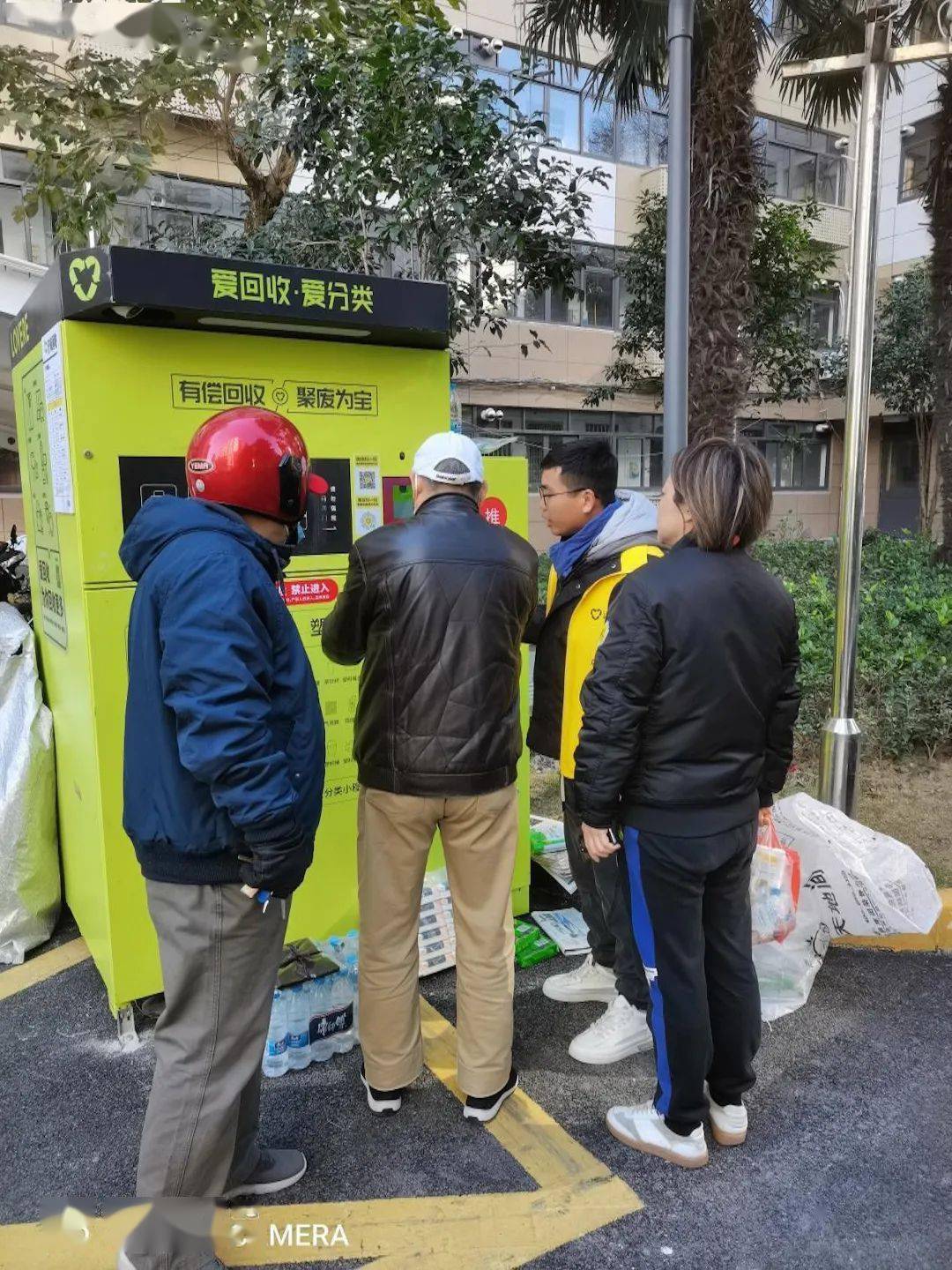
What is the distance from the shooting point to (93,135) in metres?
5.99

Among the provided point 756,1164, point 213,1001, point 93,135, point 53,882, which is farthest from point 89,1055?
point 93,135

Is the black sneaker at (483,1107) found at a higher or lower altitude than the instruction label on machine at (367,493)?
lower

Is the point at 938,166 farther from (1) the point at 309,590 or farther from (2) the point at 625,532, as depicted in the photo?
(1) the point at 309,590

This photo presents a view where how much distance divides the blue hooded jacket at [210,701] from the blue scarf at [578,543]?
1.04 m

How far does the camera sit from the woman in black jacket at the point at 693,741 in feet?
6.77

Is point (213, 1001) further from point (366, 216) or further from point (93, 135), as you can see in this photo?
point (366, 216)

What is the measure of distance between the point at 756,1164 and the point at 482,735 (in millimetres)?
1300

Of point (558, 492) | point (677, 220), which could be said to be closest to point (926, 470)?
point (677, 220)

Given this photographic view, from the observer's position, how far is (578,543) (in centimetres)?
271

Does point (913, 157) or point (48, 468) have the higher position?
point (913, 157)

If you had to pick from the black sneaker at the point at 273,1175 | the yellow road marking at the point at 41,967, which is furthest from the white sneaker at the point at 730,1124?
the yellow road marking at the point at 41,967

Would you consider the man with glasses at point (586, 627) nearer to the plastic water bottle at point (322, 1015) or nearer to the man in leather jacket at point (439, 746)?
the man in leather jacket at point (439, 746)

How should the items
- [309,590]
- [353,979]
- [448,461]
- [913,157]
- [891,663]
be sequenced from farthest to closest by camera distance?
[913,157] → [891,663] → [309,590] → [353,979] → [448,461]

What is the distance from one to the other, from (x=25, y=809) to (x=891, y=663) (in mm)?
5031
